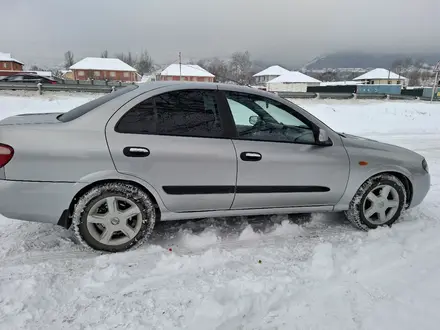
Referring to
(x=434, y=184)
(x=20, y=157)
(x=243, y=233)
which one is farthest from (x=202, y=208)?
(x=434, y=184)

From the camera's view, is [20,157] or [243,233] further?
[243,233]

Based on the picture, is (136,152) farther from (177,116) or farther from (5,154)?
(5,154)

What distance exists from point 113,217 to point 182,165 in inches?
31.0

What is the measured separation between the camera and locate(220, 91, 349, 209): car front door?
10.8 ft

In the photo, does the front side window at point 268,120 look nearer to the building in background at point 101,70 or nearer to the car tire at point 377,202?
the car tire at point 377,202

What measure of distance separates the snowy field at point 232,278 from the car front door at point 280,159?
461 millimetres

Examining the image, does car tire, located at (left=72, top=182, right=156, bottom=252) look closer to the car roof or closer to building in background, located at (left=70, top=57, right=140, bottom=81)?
the car roof

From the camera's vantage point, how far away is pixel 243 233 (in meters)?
3.58

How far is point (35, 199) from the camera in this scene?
9.39 ft

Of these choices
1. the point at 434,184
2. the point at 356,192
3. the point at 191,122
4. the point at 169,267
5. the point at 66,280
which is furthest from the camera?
the point at 434,184

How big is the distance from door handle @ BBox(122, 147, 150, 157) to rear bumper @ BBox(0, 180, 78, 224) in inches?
20.3

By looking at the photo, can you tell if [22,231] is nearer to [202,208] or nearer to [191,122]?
[202,208]

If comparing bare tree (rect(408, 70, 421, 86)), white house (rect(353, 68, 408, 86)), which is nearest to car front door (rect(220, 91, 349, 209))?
white house (rect(353, 68, 408, 86))

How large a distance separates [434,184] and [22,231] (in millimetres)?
6015
